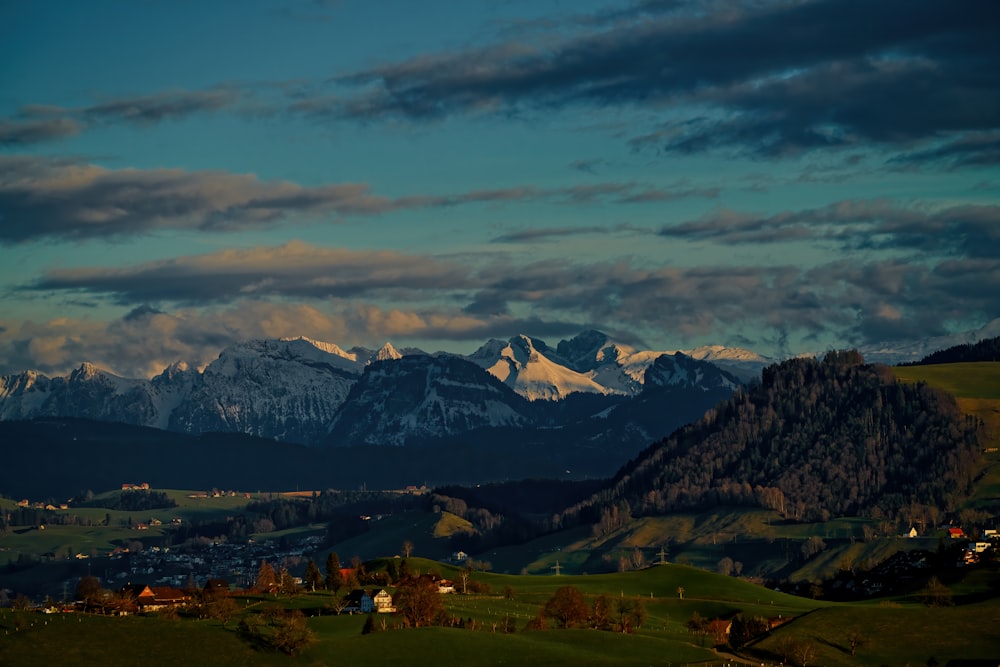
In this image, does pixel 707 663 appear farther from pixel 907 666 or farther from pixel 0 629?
pixel 0 629

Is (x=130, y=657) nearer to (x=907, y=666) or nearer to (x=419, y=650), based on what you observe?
(x=419, y=650)

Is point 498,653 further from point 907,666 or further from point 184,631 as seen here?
point 907,666

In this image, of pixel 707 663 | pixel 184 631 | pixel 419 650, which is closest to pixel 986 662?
pixel 707 663

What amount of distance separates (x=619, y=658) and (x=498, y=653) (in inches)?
594

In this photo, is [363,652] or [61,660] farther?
[363,652]

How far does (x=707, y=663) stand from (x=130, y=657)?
222ft

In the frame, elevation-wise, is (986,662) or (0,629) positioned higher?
(0,629)

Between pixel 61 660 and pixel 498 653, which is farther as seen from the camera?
pixel 498 653

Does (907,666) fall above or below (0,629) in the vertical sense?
below

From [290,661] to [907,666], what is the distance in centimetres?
7443

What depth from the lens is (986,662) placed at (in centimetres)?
19662

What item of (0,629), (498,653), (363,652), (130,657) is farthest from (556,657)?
(0,629)

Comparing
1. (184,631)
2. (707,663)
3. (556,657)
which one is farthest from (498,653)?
(184,631)

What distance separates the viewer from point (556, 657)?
637 feet
